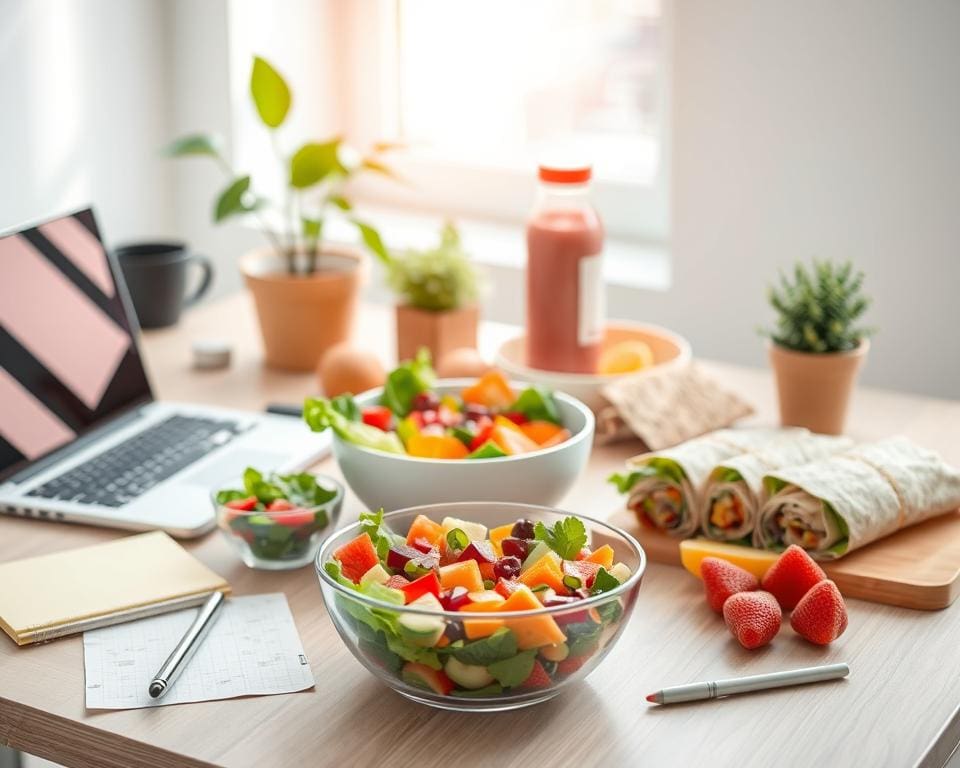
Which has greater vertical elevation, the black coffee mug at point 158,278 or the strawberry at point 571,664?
the black coffee mug at point 158,278

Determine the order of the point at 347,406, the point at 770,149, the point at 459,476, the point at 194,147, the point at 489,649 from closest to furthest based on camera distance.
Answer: the point at 489,649 < the point at 459,476 < the point at 347,406 < the point at 194,147 < the point at 770,149

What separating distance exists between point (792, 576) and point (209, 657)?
496 millimetres

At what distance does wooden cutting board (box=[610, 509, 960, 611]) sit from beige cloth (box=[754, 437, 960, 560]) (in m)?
0.01

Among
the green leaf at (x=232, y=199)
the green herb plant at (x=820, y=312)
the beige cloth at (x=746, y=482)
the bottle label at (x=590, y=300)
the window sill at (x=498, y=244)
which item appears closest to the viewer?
the beige cloth at (x=746, y=482)

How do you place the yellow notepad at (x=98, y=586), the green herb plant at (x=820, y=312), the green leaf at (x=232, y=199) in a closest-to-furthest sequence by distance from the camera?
the yellow notepad at (x=98, y=586) < the green herb plant at (x=820, y=312) < the green leaf at (x=232, y=199)

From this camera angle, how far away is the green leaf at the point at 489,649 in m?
0.88

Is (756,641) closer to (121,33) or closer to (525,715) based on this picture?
(525,715)

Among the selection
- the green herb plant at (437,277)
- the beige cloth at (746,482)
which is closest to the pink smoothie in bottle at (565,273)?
the green herb plant at (437,277)

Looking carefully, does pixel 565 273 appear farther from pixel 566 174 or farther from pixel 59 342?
pixel 59 342

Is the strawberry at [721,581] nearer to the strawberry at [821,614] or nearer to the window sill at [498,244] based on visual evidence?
the strawberry at [821,614]

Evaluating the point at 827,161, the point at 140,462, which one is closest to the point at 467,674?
the point at 140,462

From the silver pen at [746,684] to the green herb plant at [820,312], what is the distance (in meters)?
0.55

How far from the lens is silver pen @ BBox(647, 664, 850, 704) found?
97cm

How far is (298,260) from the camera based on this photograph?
6.23 feet
